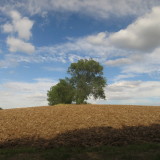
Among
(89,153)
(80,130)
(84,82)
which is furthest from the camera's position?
(84,82)

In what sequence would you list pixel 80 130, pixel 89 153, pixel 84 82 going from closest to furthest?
pixel 89 153
pixel 80 130
pixel 84 82

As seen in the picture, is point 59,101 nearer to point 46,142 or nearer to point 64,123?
point 64,123

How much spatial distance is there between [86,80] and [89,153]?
110ft

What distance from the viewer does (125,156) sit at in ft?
27.7

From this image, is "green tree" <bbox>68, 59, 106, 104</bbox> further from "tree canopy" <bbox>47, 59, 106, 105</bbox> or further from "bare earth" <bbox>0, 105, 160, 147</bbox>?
"bare earth" <bbox>0, 105, 160, 147</bbox>

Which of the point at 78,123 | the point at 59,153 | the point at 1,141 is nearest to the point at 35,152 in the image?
the point at 59,153

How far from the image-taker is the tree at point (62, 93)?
142 feet

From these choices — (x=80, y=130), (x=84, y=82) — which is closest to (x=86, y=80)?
(x=84, y=82)

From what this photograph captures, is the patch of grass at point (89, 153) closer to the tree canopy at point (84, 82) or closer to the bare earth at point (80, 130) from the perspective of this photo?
the bare earth at point (80, 130)

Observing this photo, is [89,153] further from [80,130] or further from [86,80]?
[86,80]

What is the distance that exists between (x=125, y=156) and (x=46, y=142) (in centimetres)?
400

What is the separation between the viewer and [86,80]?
139ft

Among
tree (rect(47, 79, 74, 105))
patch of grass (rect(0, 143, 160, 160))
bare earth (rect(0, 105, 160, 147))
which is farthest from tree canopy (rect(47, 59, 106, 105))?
patch of grass (rect(0, 143, 160, 160))

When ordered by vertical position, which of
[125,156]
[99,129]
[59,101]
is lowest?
[125,156]
